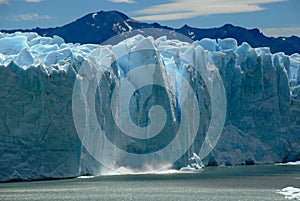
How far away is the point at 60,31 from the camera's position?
81375mm

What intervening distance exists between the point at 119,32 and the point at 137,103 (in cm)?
5094

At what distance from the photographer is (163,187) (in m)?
24.2

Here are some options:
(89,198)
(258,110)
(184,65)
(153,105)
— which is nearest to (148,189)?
(89,198)

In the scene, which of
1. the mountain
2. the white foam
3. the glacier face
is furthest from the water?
the mountain

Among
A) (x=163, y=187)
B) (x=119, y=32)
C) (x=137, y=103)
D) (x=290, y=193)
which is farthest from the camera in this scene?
(x=119, y=32)

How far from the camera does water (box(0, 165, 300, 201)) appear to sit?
21203mm

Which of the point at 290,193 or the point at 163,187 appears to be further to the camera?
the point at 163,187

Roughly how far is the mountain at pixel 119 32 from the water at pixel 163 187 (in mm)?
47128

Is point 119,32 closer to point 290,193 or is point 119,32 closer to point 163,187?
point 163,187

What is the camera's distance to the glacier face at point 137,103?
2494cm

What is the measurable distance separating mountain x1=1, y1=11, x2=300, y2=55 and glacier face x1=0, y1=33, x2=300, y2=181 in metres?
35.3

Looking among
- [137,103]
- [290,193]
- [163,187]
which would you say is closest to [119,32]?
[137,103]

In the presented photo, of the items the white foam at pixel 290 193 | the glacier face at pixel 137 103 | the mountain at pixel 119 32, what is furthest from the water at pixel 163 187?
the mountain at pixel 119 32

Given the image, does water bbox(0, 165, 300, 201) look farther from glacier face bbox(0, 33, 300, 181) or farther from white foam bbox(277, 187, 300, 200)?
glacier face bbox(0, 33, 300, 181)
